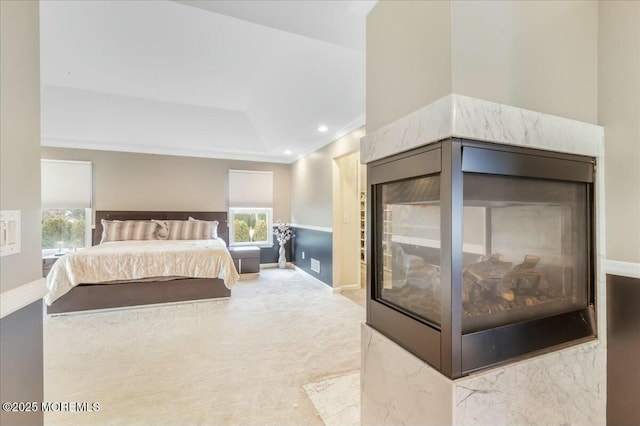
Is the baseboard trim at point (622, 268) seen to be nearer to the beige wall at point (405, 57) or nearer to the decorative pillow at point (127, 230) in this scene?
the beige wall at point (405, 57)

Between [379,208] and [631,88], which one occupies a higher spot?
[631,88]

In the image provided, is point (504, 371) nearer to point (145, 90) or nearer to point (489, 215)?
point (489, 215)

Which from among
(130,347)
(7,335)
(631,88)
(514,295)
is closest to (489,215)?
(514,295)

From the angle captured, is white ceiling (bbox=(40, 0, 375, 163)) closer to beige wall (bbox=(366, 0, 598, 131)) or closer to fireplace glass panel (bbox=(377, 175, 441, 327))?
beige wall (bbox=(366, 0, 598, 131))

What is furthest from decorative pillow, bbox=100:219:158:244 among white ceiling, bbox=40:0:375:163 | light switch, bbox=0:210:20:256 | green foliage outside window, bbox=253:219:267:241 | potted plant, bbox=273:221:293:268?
light switch, bbox=0:210:20:256

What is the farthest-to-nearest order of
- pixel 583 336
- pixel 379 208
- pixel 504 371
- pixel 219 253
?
pixel 219 253
pixel 379 208
pixel 583 336
pixel 504 371

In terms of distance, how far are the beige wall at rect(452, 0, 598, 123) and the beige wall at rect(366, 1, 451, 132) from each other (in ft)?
0.18

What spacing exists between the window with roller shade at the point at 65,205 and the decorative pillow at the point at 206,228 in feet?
5.93

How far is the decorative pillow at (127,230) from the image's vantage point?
500 centimetres

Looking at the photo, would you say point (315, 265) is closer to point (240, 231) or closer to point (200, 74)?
point (240, 231)

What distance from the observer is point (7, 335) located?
0.86 meters

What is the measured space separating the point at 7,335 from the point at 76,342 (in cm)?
253

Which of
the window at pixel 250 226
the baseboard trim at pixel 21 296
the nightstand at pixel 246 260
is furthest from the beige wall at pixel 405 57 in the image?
the window at pixel 250 226

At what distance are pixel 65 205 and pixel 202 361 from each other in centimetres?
460
